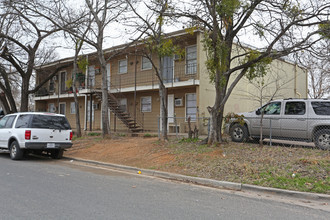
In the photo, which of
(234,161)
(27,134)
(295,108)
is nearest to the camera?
(234,161)

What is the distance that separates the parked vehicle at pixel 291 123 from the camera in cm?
952

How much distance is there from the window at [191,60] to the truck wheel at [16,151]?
1019cm

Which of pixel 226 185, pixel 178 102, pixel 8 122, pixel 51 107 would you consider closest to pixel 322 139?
pixel 226 185

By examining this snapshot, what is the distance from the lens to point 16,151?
10.6 m

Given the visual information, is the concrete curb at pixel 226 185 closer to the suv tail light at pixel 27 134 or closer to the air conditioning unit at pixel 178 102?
the suv tail light at pixel 27 134

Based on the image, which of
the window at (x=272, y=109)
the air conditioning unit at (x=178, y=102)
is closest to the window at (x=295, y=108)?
the window at (x=272, y=109)

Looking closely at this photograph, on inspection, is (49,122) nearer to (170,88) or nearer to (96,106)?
(170,88)

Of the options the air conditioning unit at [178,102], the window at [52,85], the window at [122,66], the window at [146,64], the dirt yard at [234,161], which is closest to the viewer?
the dirt yard at [234,161]

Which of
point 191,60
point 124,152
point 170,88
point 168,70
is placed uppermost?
point 191,60

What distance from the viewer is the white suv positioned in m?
10.3

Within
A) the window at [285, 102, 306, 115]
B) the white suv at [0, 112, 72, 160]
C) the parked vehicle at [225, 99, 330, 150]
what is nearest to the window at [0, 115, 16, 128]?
the white suv at [0, 112, 72, 160]

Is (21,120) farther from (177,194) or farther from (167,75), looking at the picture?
(167,75)

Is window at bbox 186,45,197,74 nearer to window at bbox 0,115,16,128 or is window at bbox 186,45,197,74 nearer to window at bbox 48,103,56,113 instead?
window at bbox 0,115,16,128

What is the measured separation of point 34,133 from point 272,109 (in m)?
8.77
